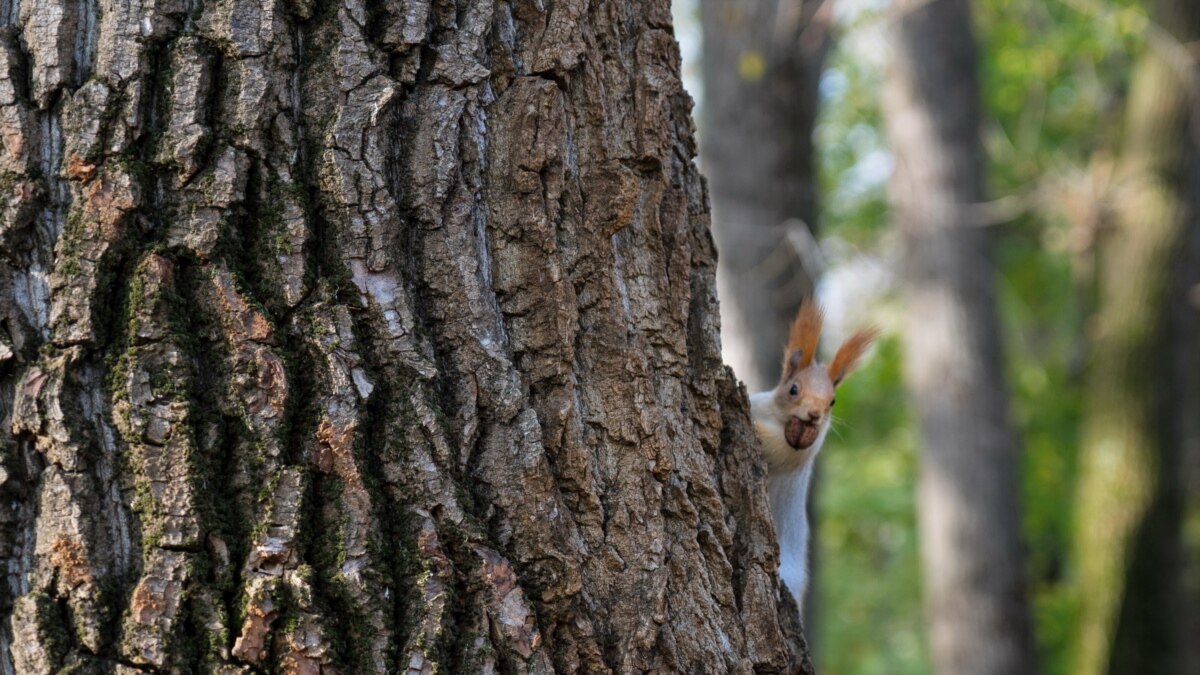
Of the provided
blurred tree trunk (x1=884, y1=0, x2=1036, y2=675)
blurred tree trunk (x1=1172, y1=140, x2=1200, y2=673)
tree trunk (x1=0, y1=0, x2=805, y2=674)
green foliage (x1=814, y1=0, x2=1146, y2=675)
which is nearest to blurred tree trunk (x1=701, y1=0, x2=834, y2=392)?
blurred tree trunk (x1=884, y1=0, x2=1036, y2=675)

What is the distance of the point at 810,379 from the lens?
275cm

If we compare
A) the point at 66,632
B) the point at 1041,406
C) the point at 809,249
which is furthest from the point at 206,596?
the point at 1041,406

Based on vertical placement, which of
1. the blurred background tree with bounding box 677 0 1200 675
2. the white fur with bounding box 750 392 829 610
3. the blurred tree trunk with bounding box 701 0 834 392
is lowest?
the white fur with bounding box 750 392 829 610

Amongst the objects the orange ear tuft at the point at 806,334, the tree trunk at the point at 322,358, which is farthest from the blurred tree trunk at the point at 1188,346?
the tree trunk at the point at 322,358

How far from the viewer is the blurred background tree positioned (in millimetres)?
7148

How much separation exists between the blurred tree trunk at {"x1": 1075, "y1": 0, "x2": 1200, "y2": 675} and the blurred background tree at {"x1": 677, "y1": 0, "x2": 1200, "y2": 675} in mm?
12

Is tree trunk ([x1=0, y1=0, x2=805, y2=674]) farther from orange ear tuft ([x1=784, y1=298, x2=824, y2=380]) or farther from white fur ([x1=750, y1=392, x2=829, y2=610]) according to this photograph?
orange ear tuft ([x1=784, y1=298, x2=824, y2=380])

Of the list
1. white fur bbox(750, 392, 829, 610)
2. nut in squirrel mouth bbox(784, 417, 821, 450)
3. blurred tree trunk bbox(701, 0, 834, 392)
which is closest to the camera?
white fur bbox(750, 392, 829, 610)

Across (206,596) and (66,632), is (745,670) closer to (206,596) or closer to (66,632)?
(206,596)

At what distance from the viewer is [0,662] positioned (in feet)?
4.09

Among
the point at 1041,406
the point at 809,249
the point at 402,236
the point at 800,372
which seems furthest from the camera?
the point at 1041,406

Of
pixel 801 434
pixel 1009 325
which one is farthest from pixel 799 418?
pixel 1009 325

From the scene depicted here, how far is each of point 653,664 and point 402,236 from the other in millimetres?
581

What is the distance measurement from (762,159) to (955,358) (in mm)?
2780
